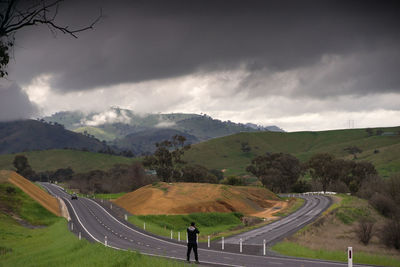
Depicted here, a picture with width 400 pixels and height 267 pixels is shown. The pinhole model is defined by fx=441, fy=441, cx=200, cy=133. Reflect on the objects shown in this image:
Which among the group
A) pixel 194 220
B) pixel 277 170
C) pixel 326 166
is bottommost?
pixel 194 220

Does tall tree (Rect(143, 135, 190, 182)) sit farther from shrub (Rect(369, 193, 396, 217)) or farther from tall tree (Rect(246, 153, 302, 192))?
shrub (Rect(369, 193, 396, 217))

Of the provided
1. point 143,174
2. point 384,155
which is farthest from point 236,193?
point 384,155

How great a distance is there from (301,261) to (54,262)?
13996 millimetres

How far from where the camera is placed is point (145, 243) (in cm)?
4172

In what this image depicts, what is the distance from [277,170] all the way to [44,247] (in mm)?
116488

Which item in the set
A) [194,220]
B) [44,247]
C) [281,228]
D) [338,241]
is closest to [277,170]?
[194,220]

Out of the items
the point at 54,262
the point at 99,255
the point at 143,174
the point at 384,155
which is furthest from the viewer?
the point at 384,155

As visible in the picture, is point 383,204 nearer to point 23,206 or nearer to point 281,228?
point 281,228

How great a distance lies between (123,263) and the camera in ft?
61.2

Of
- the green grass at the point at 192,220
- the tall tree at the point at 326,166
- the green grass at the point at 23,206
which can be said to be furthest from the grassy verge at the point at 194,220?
the tall tree at the point at 326,166

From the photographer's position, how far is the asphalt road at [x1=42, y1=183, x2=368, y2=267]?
1010 inches

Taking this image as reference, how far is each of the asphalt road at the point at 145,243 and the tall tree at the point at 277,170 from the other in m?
64.4

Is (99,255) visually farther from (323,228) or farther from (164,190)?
(164,190)

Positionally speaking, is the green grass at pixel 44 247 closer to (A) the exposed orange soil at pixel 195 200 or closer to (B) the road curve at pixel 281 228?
(B) the road curve at pixel 281 228
